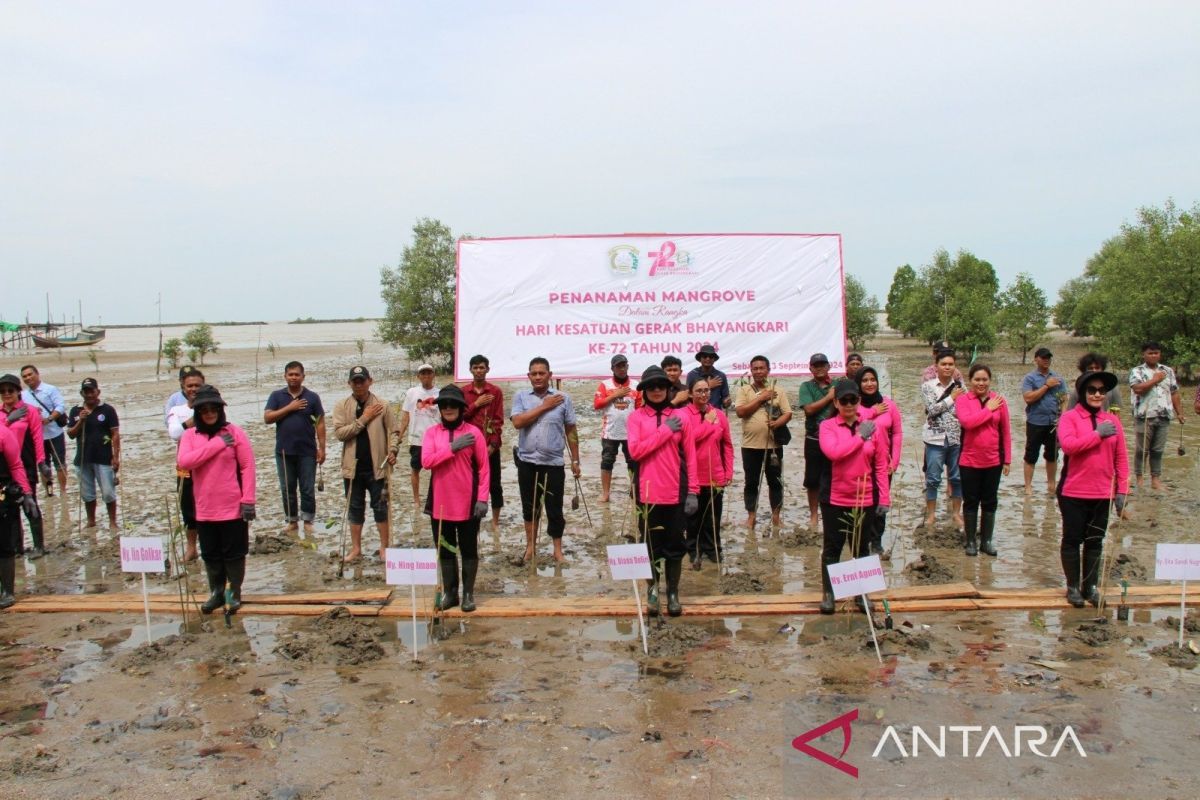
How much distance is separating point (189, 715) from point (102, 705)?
0.60 m

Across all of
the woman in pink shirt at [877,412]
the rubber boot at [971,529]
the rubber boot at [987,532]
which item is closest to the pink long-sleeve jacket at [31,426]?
the woman in pink shirt at [877,412]

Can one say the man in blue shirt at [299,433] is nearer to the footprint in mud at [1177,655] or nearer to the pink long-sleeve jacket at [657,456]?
the pink long-sleeve jacket at [657,456]

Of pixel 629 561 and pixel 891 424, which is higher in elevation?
pixel 891 424

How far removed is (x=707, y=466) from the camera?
7.39 m

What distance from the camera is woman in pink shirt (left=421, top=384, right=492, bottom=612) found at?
20.9 feet

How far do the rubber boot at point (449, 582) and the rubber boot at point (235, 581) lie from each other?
5.15 feet

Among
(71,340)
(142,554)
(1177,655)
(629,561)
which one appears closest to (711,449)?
(629,561)

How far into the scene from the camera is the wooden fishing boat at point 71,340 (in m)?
56.5

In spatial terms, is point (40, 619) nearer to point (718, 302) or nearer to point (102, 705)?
point (102, 705)

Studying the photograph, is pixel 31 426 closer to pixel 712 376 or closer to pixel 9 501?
pixel 9 501

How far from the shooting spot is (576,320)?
9.64 meters

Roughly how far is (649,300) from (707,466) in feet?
9.19

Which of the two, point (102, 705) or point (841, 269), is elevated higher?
point (841, 269)

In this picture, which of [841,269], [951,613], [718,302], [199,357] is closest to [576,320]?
[718,302]
